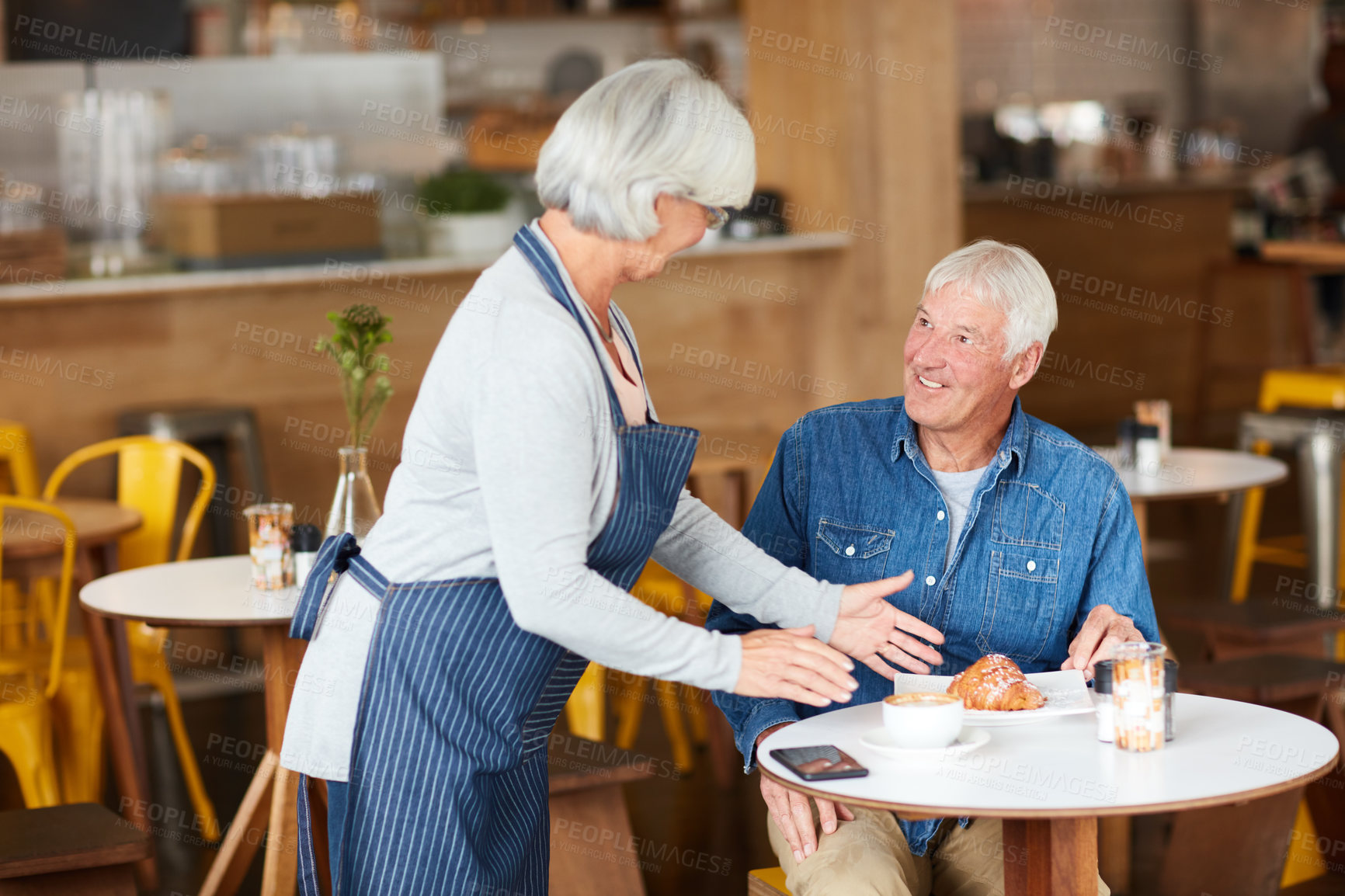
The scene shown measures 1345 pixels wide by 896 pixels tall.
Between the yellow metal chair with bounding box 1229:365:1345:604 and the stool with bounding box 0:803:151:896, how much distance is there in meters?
3.47

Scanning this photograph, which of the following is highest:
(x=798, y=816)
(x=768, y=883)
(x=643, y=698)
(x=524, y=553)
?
(x=524, y=553)

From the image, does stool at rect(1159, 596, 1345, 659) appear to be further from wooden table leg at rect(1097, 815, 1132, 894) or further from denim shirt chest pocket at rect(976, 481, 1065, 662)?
denim shirt chest pocket at rect(976, 481, 1065, 662)

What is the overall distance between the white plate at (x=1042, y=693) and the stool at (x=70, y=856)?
1085 mm

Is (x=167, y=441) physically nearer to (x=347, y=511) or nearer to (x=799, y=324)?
(x=347, y=511)

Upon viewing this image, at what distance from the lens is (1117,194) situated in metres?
8.24

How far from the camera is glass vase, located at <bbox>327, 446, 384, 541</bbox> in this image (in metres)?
2.66

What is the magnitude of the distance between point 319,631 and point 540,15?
6.94 m

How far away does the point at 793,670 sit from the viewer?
5.43 ft

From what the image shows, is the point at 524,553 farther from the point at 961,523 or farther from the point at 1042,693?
the point at 961,523

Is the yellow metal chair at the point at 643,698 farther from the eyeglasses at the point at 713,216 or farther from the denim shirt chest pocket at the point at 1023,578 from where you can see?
the eyeglasses at the point at 713,216

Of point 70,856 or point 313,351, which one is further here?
point 313,351

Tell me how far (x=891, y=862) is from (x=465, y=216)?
3.51 meters

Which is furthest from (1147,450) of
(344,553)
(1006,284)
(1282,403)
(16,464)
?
(16,464)

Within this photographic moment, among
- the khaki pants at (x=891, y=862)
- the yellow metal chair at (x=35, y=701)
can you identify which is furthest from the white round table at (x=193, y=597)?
the khaki pants at (x=891, y=862)
